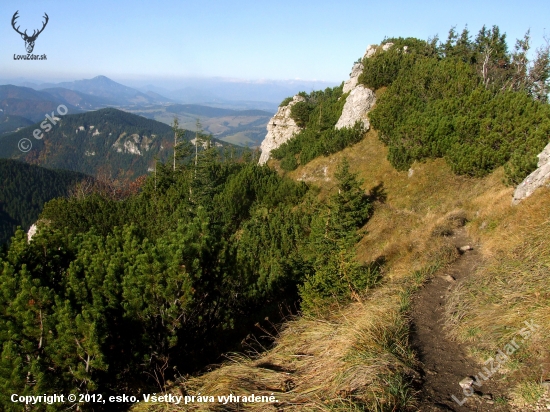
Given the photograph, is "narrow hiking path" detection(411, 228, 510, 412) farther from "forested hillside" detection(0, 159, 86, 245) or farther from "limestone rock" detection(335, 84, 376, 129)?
"forested hillside" detection(0, 159, 86, 245)

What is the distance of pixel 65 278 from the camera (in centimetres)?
746

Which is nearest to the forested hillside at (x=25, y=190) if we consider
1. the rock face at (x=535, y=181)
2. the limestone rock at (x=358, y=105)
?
the limestone rock at (x=358, y=105)

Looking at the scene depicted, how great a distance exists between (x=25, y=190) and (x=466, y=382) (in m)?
155

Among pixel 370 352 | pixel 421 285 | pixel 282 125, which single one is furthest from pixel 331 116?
pixel 370 352

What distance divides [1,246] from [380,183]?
2158 centimetres

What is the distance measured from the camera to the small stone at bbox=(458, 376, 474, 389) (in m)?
4.17

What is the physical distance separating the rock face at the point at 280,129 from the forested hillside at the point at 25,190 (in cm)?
9668

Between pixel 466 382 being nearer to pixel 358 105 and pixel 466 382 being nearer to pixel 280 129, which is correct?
pixel 358 105

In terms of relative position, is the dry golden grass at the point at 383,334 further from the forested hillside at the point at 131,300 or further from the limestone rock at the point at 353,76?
the limestone rock at the point at 353,76

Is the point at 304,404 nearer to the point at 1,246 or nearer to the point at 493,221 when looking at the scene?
the point at 1,246

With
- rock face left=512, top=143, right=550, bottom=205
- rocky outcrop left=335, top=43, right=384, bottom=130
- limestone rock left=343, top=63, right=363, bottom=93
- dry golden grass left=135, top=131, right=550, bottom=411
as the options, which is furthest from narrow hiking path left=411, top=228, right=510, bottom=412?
limestone rock left=343, top=63, right=363, bottom=93

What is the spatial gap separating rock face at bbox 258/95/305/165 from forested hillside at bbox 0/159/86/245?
96.7 metres

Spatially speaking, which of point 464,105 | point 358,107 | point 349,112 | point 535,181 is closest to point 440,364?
point 535,181

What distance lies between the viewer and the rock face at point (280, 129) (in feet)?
142
